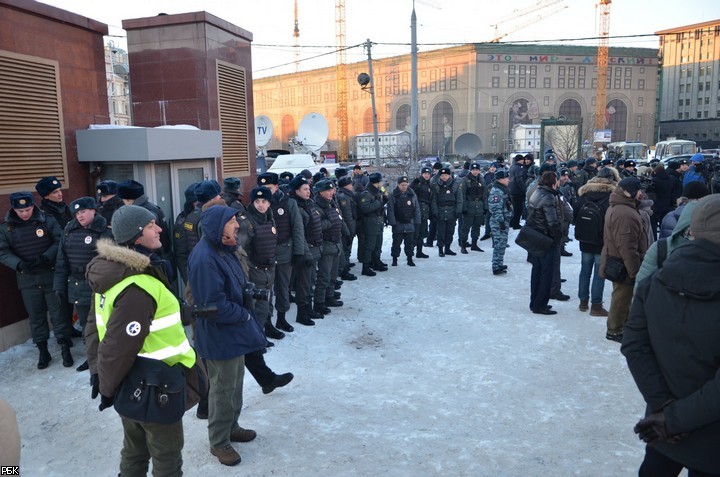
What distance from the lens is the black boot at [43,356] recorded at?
5758mm

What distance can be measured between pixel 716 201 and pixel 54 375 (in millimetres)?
5856

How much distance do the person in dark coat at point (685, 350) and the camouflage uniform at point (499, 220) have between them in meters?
6.99

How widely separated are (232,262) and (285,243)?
2.85 m

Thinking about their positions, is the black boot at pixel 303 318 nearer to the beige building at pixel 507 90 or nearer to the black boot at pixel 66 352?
the black boot at pixel 66 352

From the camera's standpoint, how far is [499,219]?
9375mm

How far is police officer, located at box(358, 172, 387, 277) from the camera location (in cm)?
924

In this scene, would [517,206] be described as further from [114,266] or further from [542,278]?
[114,266]

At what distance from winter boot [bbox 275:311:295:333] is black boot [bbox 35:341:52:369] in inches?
97.8

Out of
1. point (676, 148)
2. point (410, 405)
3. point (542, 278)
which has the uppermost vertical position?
point (676, 148)

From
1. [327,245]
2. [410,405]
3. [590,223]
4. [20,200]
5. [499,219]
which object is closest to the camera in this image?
[410,405]

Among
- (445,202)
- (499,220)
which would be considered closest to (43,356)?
(499,220)

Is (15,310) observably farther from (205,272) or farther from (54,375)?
(205,272)

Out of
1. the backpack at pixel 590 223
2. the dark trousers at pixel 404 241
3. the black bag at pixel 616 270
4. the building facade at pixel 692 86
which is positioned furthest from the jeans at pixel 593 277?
the building facade at pixel 692 86

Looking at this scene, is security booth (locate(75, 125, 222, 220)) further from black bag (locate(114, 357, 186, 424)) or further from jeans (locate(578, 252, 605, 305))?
jeans (locate(578, 252, 605, 305))
